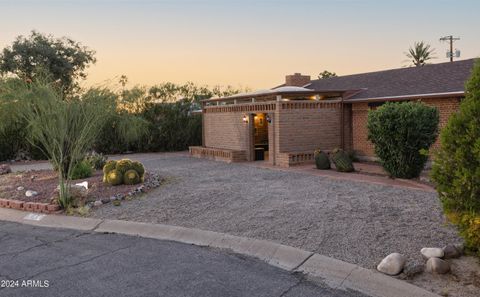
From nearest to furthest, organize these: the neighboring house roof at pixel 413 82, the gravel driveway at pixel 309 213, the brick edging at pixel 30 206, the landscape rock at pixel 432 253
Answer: the landscape rock at pixel 432 253, the gravel driveway at pixel 309 213, the brick edging at pixel 30 206, the neighboring house roof at pixel 413 82

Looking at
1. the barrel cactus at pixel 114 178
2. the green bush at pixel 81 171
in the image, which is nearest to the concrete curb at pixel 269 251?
the barrel cactus at pixel 114 178

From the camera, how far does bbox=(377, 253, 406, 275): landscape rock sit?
4641 millimetres

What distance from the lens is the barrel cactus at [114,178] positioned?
11.1 meters

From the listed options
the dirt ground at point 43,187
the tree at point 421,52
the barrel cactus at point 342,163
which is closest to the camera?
the dirt ground at point 43,187

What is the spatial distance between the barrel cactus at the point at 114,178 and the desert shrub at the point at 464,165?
8.52 metres

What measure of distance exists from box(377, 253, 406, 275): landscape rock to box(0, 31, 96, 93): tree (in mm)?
29677

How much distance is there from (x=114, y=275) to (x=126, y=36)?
1608 centimetres

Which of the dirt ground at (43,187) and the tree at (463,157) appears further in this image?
the dirt ground at (43,187)

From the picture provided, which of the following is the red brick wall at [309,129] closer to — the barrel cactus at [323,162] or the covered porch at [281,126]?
the covered porch at [281,126]

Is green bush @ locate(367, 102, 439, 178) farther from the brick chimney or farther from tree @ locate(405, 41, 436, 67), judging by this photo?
tree @ locate(405, 41, 436, 67)

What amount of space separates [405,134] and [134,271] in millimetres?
8778

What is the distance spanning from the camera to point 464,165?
458cm

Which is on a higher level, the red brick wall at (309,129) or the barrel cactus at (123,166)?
the red brick wall at (309,129)

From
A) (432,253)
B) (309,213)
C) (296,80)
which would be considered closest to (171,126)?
(296,80)
